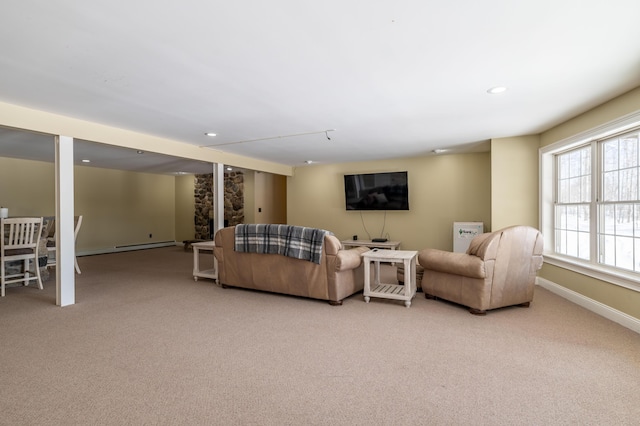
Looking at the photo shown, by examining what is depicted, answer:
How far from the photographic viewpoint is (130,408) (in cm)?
185

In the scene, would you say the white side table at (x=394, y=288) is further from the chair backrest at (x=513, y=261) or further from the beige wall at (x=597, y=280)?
the beige wall at (x=597, y=280)

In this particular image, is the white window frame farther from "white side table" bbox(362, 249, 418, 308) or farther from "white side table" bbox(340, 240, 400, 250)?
"white side table" bbox(340, 240, 400, 250)

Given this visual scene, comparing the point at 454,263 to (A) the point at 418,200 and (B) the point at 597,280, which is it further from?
(A) the point at 418,200

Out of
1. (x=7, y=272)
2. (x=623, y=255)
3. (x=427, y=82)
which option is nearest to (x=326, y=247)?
(x=427, y=82)

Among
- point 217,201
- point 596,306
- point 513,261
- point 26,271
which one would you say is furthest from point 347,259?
point 26,271

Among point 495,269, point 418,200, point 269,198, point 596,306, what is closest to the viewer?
point 495,269

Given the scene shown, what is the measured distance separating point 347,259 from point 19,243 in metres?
4.42

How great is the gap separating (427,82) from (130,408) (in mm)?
3175

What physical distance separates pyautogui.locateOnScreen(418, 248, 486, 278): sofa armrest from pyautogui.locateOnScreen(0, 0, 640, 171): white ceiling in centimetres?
162

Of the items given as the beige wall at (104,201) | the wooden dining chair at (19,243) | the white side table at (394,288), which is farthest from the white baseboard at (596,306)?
the beige wall at (104,201)

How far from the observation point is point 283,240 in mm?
3965

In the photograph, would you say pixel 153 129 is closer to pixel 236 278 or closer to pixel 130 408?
pixel 236 278

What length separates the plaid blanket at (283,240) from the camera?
379cm

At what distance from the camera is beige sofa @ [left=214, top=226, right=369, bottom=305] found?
3.74 m
